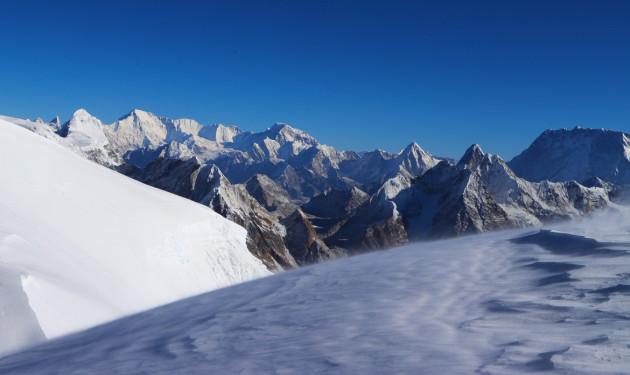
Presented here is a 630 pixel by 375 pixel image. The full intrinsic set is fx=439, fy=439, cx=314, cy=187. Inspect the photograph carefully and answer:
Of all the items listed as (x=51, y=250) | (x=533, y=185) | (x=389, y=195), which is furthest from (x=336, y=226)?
(x=51, y=250)

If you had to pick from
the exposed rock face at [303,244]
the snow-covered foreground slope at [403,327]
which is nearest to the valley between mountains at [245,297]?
the snow-covered foreground slope at [403,327]

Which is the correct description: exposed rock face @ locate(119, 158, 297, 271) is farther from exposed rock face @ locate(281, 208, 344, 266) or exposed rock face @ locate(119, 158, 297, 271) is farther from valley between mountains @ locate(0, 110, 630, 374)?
valley between mountains @ locate(0, 110, 630, 374)

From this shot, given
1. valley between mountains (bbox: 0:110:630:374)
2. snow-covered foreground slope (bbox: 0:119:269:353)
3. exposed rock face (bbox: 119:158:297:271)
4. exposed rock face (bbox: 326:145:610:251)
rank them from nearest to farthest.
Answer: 1. valley between mountains (bbox: 0:110:630:374)
2. snow-covered foreground slope (bbox: 0:119:269:353)
3. exposed rock face (bbox: 119:158:297:271)
4. exposed rock face (bbox: 326:145:610:251)

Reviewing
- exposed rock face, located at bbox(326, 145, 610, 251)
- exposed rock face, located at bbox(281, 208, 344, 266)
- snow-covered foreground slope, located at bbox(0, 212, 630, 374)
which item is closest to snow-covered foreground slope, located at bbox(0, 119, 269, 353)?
snow-covered foreground slope, located at bbox(0, 212, 630, 374)

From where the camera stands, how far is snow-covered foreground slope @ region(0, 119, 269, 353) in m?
11.2

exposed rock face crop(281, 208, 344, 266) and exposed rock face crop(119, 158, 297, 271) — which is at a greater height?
exposed rock face crop(119, 158, 297, 271)

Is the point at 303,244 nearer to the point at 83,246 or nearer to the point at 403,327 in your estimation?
the point at 83,246

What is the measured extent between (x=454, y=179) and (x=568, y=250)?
172m

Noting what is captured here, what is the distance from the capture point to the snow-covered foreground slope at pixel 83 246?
36.7 ft

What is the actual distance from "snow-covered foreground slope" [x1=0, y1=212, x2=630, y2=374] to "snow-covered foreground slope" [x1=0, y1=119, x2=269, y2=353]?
5.49 ft

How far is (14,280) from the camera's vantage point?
35.5 feet

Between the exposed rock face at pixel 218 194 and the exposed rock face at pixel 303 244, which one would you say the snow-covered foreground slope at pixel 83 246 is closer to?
the exposed rock face at pixel 218 194

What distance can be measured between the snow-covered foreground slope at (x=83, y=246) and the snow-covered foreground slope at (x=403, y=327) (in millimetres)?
1672

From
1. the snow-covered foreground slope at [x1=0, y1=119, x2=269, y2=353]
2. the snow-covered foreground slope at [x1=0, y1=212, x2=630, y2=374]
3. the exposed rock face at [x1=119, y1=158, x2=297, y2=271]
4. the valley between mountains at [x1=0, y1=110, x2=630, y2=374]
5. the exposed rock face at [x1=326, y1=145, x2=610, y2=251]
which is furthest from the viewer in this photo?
the exposed rock face at [x1=326, y1=145, x2=610, y2=251]
